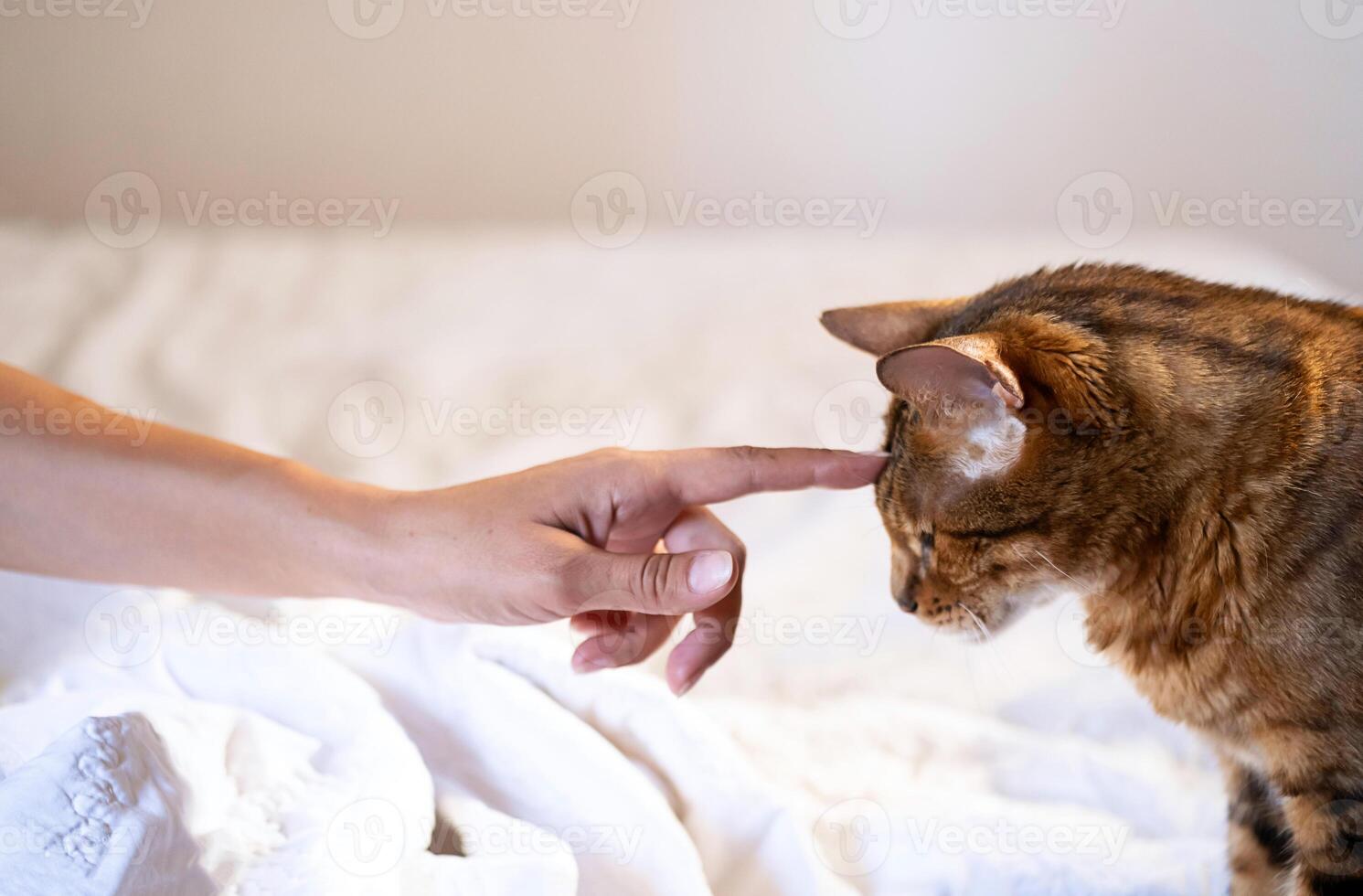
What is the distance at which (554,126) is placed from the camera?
94.3 inches

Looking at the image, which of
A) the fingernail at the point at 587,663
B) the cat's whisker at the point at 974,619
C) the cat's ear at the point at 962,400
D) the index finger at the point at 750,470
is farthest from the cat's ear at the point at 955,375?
the fingernail at the point at 587,663

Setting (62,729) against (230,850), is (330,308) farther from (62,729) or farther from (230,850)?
(230,850)

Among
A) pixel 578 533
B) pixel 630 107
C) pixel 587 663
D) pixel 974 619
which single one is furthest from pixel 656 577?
pixel 630 107

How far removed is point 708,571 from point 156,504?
0.59m

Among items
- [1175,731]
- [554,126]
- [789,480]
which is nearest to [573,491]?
[789,480]

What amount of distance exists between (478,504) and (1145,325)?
0.63 meters

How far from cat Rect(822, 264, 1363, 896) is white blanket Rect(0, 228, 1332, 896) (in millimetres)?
262

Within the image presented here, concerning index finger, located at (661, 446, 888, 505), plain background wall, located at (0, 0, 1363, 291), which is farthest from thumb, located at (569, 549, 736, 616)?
plain background wall, located at (0, 0, 1363, 291)

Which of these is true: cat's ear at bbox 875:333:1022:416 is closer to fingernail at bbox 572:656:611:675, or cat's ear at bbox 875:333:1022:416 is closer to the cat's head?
the cat's head

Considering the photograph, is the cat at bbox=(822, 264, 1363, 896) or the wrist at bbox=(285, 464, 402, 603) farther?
the wrist at bbox=(285, 464, 402, 603)

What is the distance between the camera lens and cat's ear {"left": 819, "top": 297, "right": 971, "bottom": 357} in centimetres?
111

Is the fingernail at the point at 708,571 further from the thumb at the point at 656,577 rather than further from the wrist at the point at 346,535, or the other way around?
the wrist at the point at 346,535

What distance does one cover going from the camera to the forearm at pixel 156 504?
1.09m

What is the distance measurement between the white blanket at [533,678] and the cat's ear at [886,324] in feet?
1.52
